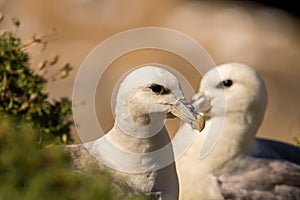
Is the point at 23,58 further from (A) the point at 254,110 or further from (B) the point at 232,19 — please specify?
(B) the point at 232,19

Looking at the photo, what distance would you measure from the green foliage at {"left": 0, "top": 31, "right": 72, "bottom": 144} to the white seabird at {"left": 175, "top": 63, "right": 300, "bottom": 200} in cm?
123

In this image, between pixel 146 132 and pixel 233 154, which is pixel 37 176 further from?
pixel 233 154

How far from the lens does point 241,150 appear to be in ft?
25.5

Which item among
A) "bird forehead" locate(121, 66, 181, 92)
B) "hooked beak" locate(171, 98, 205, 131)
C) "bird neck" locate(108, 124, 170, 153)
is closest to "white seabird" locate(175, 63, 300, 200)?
"bird neck" locate(108, 124, 170, 153)

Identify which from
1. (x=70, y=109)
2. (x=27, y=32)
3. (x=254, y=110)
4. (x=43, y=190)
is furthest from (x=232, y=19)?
(x=43, y=190)

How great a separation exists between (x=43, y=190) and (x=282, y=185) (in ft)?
11.6

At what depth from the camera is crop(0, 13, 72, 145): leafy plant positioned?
644 centimetres

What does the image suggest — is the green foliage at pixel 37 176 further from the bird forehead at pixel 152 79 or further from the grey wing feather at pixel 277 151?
the grey wing feather at pixel 277 151

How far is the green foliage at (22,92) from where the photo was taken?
253 inches

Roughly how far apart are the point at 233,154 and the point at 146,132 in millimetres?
2066

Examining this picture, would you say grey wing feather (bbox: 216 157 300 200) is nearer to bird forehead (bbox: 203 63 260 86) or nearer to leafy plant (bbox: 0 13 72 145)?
bird forehead (bbox: 203 63 260 86)

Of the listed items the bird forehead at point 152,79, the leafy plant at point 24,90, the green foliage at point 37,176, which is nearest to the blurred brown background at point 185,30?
the leafy plant at point 24,90

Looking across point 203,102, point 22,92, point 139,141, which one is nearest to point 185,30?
point 203,102

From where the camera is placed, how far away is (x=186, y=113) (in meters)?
5.68
